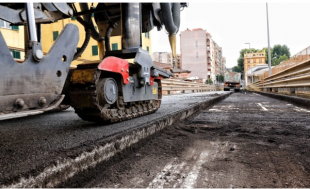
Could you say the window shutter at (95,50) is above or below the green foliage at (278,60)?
below

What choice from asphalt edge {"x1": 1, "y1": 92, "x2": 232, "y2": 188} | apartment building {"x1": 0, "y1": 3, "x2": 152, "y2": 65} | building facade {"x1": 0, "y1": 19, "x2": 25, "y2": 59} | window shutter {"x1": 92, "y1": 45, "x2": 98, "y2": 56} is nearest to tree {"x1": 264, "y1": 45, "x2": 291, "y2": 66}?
apartment building {"x1": 0, "y1": 3, "x2": 152, "y2": 65}

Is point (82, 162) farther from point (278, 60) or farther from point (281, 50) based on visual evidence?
point (281, 50)

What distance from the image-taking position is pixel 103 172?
5.57 ft

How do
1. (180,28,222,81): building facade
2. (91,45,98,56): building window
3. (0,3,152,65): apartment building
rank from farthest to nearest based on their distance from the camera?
(180,28,222,81): building facade < (91,45,98,56): building window < (0,3,152,65): apartment building

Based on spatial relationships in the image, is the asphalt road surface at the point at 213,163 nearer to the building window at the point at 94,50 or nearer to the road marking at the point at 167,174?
the road marking at the point at 167,174

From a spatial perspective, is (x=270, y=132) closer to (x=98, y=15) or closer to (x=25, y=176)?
(x=25, y=176)

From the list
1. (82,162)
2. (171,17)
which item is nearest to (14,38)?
(171,17)

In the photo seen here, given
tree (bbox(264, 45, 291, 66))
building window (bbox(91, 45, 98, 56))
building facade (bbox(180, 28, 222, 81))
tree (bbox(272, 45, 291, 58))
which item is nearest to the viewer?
building window (bbox(91, 45, 98, 56))

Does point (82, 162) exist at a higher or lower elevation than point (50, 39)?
lower

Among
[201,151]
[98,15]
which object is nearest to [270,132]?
[201,151]

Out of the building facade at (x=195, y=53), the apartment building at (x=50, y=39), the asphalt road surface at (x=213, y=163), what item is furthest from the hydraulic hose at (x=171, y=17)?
the building facade at (x=195, y=53)

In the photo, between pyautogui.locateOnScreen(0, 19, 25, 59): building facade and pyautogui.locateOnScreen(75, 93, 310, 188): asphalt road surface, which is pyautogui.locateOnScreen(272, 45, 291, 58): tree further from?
pyautogui.locateOnScreen(75, 93, 310, 188): asphalt road surface

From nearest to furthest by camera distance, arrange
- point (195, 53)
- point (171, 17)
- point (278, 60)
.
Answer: point (171, 17), point (195, 53), point (278, 60)

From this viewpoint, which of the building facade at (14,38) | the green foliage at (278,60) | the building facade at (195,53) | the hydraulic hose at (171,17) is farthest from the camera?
the green foliage at (278,60)
